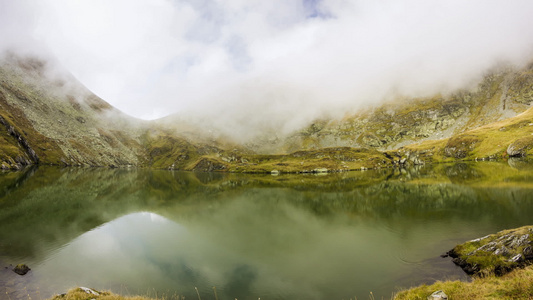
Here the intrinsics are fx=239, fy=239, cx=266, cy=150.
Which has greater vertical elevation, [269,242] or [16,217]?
[16,217]

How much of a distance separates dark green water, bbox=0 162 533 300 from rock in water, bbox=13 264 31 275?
1.56ft

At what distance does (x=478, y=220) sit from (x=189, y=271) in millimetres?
34985

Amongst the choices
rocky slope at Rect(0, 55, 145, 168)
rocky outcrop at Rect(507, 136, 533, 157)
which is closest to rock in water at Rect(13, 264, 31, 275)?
rocky slope at Rect(0, 55, 145, 168)

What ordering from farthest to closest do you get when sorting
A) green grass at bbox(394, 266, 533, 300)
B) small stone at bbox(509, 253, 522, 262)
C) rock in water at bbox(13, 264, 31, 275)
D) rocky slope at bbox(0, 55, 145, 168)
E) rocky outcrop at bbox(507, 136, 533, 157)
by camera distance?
rocky slope at bbox(0, 55, 145, 168) < rocky outcrop at bbox(507, 136, 533, 157) < rock in water at bbox(13, 264, 31, 275) < small stone at bbox(509, 253, 522, 262) < green grass at bbox(394, 266, 533, 300)

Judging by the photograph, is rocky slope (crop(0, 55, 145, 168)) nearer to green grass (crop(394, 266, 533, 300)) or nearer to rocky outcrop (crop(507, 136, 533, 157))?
green grass (crop(394, 266, 533, 300))

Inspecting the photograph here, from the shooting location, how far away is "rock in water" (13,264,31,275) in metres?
18.9

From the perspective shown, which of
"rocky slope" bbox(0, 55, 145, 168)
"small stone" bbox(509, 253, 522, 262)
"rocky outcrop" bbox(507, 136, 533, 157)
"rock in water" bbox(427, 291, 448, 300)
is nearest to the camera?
"rock in water" bbox(427, 291, 448, 300)

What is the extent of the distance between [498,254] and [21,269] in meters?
36.1

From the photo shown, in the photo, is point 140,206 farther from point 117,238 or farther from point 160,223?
point 117,238

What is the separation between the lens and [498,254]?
16.9 m

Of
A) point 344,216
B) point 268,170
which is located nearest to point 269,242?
point 344,216

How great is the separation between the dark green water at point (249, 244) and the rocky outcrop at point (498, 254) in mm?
1190

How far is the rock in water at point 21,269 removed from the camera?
61.9ft

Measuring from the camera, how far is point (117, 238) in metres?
30.1
